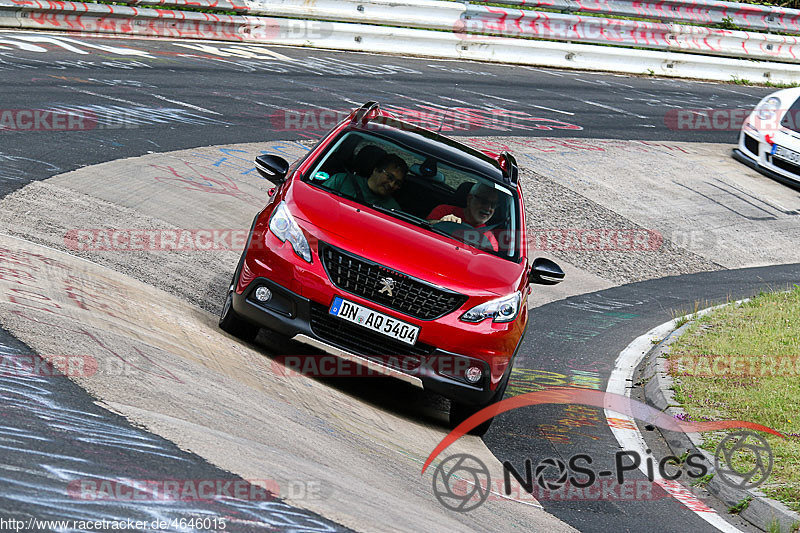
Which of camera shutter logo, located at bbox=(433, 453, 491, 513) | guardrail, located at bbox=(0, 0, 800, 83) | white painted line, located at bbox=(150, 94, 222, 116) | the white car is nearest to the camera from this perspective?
camera shutter logo, located at bbox=(433, 453, 491, 513)

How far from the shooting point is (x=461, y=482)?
229 inches

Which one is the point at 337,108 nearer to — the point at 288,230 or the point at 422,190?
the point at 422,190

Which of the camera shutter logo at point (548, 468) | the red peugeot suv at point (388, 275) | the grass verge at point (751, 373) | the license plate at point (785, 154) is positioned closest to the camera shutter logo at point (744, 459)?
the grass verge at point (751, 373)

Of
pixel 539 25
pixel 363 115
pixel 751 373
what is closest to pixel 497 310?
pixel 363 115

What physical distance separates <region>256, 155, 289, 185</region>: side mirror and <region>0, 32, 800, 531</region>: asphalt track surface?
2405 millimetres

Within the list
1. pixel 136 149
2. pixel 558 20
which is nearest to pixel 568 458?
pixel 136 149

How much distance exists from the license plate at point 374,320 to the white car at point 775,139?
12681 millimetres

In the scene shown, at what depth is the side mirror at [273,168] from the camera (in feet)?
24.9

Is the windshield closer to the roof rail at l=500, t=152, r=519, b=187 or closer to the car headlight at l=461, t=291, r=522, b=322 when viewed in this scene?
the roof rail at l=500, t=152, r=519, b=187

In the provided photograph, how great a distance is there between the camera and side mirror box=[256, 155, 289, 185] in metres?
7.60

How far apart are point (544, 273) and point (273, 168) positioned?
214cm

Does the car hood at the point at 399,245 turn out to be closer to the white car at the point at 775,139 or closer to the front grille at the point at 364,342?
the front grille at the point at 364,342

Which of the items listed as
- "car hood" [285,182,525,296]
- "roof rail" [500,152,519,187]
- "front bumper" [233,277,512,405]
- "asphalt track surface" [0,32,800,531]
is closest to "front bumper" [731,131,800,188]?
"asphalt track surface" [0,32,800,531]

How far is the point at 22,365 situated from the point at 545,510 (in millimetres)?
2943
